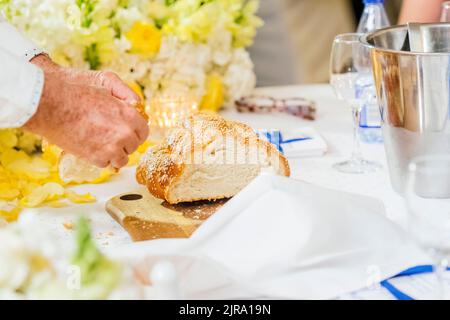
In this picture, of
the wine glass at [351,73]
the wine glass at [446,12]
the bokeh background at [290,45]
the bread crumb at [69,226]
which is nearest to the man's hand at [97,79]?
the bread crumb at [69,226]

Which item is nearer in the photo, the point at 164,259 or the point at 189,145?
the point at 164,259

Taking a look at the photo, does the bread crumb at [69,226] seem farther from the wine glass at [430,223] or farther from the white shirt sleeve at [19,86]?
the wine glass at [430,223]

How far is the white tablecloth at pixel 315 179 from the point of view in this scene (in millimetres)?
1392

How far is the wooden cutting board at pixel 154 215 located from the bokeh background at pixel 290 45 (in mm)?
2510

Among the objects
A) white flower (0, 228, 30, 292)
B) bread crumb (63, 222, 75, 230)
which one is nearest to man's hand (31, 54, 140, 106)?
bread crumb (63, 222, 75, 230)

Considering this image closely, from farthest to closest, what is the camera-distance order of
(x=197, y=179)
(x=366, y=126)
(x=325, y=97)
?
(x=325, y=97)
(x=366, y=126)
(x=197, y=179)

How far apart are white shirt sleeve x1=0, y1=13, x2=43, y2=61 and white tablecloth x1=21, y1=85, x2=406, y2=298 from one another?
308mm

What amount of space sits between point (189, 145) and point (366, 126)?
22.4 inches

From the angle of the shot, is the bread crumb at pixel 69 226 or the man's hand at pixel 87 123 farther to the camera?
the bread crumb at pixel 69 226

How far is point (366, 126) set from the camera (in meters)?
1.86

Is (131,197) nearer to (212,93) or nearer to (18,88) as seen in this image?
(18,88)

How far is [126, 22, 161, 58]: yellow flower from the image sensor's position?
1915 mm
